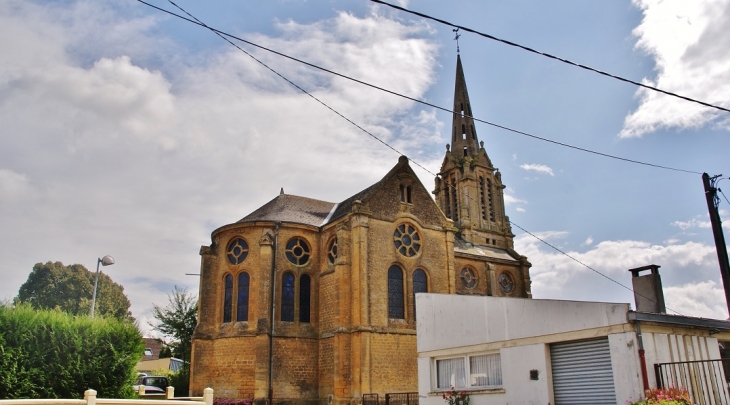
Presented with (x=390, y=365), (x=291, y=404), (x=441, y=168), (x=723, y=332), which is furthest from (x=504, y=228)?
(x=723, y=332)

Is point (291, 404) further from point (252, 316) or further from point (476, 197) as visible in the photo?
point (476, 197)

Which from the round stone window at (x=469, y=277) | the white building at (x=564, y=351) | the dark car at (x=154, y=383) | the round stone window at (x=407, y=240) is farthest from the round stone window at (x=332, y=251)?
the white building at (x=564, y=351)

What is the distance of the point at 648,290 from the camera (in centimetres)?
1390

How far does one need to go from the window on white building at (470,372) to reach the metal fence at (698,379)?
3792 mm

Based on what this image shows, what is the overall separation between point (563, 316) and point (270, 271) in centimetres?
1877

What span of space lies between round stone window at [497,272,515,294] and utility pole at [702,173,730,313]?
24.0m

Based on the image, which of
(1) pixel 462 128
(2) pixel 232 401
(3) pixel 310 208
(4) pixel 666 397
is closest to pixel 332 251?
(3) pixel 310 208

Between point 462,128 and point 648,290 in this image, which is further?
point 462,128

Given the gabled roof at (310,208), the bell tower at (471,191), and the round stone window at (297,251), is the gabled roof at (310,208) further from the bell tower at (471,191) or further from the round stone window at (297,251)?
the bell tower at (471,191)

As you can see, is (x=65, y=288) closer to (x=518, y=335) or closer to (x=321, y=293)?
(x=321, y=293)

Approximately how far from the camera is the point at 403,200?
99.8 ft

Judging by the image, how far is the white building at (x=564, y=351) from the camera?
412 inches

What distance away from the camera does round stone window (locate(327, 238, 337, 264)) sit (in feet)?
96.4

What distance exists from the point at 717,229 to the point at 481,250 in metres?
26.7
